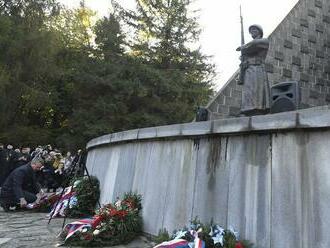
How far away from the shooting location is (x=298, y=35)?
1310 centimetres

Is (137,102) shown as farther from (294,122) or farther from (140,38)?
(294,122)

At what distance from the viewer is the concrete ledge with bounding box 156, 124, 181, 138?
6268mm

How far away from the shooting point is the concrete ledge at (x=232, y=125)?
5012mm

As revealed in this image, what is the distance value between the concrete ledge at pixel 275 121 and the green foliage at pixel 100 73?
19972 millimetres

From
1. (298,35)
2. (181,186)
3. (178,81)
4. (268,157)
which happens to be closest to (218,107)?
(298,35)

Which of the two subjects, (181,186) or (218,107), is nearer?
(181,186)

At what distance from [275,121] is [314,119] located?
49 centimetres

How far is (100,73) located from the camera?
86.7 ft

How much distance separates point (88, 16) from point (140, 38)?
6899 millimetres

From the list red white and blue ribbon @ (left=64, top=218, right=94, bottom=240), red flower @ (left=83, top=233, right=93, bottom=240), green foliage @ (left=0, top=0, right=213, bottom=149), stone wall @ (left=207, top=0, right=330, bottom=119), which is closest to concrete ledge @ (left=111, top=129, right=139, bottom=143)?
red white and blue ribbon @ (left=64, top=218, right=94, bottom=240)

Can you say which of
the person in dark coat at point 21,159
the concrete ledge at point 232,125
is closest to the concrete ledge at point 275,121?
the concrete ledge at point 232,125

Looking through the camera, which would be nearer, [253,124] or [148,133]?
[253,124]

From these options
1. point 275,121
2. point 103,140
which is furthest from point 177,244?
point 103,140

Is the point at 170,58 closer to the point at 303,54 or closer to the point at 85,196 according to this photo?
the point at 303,54
